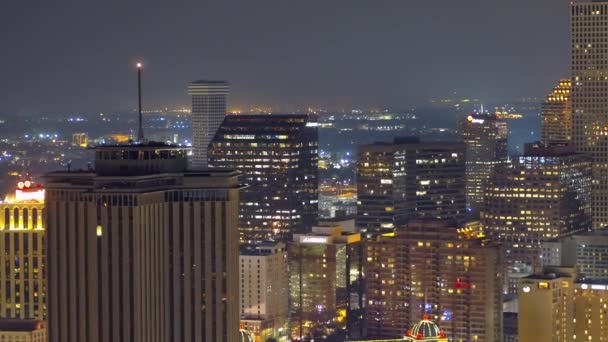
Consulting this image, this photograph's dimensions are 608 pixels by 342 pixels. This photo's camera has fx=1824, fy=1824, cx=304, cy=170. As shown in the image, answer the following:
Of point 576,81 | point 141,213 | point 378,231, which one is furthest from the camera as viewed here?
point 576,81

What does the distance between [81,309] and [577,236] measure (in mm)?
55390

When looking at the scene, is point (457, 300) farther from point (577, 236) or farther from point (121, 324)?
point (121, 324)

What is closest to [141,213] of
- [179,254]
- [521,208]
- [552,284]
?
[179,254]

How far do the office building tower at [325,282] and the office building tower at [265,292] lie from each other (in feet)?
2.61

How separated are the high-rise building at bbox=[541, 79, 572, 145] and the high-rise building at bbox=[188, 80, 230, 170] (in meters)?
22.9

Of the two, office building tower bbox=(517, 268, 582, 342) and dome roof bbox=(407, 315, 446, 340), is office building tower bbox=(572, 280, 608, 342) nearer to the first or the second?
office building tower bbox=(517, 268, 582, 342)

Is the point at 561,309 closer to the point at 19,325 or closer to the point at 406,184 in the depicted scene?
the point at 19,325

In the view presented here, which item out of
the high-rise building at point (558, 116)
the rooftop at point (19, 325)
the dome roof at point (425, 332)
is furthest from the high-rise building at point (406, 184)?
the rooftop at point (19, 325)

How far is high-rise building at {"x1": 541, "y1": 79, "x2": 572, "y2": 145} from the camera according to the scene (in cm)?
11675

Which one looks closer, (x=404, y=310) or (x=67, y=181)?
(x=67, y=181)

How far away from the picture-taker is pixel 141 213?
43375mm

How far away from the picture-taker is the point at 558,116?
120m

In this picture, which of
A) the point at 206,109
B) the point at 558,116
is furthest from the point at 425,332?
the point at 558,116

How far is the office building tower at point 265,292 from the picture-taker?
83938 mm
